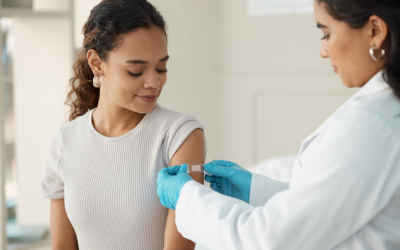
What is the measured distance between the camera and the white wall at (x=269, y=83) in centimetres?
321

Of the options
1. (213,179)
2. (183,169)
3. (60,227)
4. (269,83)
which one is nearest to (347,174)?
(183,169)

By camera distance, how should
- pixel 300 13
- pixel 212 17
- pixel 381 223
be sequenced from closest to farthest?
pixel 381 223
pixel 300 13
pixel 212 17

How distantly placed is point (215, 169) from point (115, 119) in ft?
1.10

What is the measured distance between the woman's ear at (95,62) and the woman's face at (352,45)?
0.61 meters

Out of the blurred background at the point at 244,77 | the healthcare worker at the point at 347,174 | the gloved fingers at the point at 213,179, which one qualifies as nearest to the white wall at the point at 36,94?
the blurred background at the point at 244,77

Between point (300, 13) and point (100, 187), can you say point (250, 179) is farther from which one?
point (300, 13)

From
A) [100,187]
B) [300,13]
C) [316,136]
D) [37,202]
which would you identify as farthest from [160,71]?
[300,13]

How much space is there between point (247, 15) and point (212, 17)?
0.98ft

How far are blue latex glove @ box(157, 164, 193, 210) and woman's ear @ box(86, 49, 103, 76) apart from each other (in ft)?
1.17

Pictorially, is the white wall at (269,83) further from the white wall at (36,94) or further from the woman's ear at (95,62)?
the woman's ear at (95,62)

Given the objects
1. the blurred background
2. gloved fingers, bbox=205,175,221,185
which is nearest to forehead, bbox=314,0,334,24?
gloved fingers, bbox=205,175,221,185

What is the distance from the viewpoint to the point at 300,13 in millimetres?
3248

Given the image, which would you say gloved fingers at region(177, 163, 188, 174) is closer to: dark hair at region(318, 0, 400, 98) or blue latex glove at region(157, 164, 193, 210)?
blue latex glove at region(157, 164, 193, 210)

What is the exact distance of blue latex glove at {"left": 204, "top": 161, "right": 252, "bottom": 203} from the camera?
121 cm
